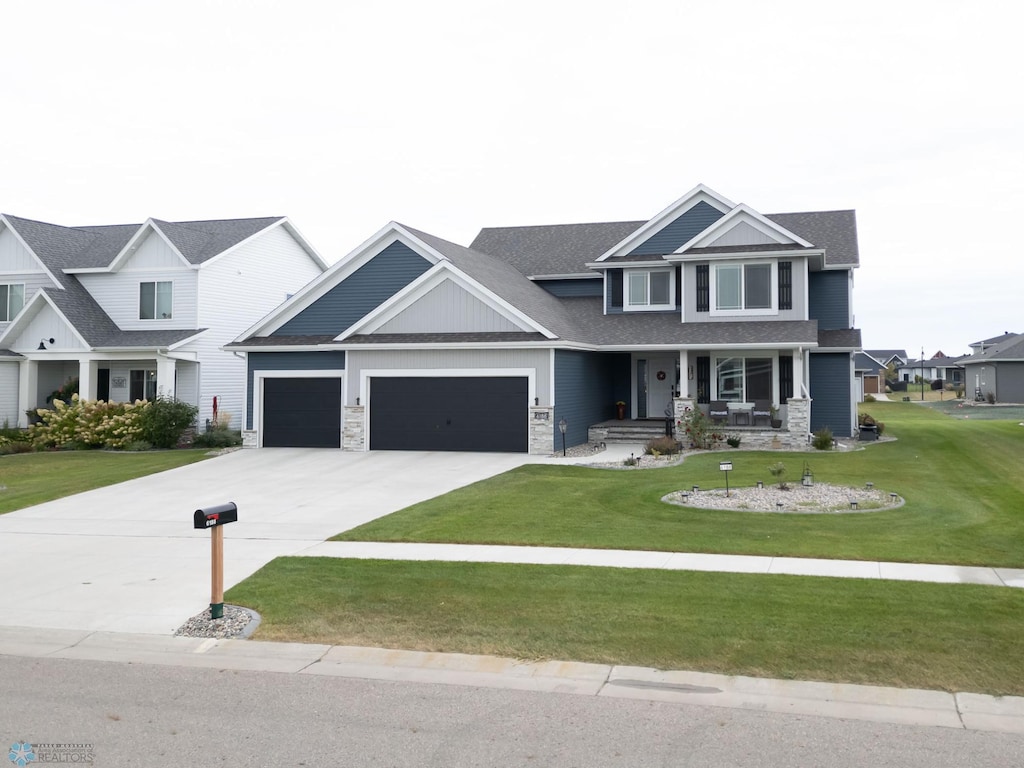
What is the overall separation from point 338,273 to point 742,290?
41.8ft

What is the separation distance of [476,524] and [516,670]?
20.2 ft

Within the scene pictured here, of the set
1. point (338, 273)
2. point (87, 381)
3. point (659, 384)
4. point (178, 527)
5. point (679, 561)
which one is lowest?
point (178, 527)

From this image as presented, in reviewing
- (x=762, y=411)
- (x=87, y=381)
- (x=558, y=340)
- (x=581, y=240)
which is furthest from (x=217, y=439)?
(x=762, y=411)

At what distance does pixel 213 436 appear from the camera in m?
27.6

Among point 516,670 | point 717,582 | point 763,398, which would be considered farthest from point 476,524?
point 763,398

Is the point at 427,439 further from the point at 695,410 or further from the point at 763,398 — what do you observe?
the point at 763,398

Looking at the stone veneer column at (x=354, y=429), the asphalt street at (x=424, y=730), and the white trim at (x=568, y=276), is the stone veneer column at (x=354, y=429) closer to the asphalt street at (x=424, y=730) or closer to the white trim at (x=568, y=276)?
the white trim at (x=568, y=276)

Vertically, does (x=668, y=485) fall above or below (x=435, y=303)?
below

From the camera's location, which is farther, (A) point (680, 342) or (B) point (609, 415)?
(B) point (609, 415)

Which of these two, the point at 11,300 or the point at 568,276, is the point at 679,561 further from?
the point at 11,300

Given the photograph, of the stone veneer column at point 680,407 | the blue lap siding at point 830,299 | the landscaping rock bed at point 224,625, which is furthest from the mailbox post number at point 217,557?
the blue lap siding at point 830,299

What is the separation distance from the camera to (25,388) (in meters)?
31.3

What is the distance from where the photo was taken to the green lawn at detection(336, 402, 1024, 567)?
37.7ft

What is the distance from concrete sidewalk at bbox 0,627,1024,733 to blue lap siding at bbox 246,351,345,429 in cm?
1759
